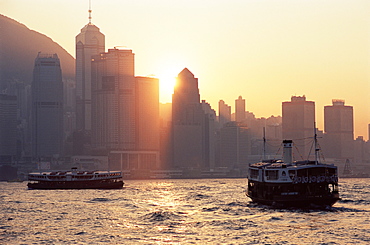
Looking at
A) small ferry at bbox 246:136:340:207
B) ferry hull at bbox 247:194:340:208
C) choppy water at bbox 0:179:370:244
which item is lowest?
choppy water at bbox 0:179:370:244

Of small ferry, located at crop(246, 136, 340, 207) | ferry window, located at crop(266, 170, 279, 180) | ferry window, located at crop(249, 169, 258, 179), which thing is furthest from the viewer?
ferry window, located at crop(249, 169, 258, 179)

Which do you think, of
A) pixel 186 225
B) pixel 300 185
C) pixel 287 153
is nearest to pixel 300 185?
pixel 300 185

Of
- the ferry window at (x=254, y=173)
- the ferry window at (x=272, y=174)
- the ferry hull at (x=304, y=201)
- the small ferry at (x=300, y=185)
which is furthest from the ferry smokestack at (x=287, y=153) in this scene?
the ferry hull at (x=304, y=201)

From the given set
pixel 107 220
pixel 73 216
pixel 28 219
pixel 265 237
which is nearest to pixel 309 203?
pixel 265 237

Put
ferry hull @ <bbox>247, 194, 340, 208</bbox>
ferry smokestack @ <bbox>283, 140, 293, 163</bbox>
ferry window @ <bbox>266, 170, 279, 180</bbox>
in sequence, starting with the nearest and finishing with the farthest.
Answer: ferry hull @ <bbox>247, 194, 340, 208</bbox> → ferry window @ <bbox>266, 170, 279, 180</bbox> → ferry smokestack @ <bbox>283, 140, 293, 163</bbox>

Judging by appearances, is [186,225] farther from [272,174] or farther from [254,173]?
[254,173]

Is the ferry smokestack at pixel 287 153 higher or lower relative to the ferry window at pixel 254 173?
higher

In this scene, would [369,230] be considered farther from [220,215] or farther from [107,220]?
[107,220]

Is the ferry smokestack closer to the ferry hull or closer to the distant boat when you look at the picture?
the distant boat

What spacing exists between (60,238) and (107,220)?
21449 millimetres

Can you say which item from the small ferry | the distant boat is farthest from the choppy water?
the distant boat

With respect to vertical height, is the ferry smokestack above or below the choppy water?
above

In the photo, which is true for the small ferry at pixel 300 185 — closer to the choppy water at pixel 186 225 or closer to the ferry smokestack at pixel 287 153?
the choppy water at pixel 186 225

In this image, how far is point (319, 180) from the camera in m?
111
